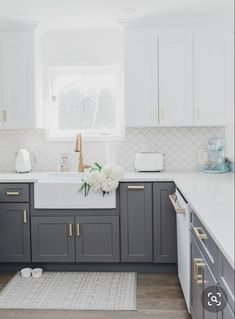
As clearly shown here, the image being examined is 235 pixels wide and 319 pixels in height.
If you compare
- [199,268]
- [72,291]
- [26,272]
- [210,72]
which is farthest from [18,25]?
[199,268]

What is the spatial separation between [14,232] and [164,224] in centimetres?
128

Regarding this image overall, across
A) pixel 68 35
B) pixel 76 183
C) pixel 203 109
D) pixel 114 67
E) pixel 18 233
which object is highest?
pixel 68 35

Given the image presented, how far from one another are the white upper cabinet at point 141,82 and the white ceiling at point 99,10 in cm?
28

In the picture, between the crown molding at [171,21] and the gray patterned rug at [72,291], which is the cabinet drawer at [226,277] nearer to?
the gray patterned rug at [72,291]

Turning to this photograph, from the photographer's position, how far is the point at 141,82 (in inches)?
156

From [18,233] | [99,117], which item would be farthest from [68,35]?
[18,233]

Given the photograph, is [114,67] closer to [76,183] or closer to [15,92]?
[15,92]

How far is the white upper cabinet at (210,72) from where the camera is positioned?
3.90 meters

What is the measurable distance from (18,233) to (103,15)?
1981 millimetres

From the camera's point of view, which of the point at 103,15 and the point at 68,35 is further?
the point at 68,35

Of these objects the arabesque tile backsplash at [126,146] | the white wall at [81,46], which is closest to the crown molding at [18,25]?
the white wall at [81,46]

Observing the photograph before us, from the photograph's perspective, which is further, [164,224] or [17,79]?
[17,79]

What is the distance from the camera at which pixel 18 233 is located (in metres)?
3.82

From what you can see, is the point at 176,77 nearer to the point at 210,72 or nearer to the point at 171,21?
the point at 210,72
